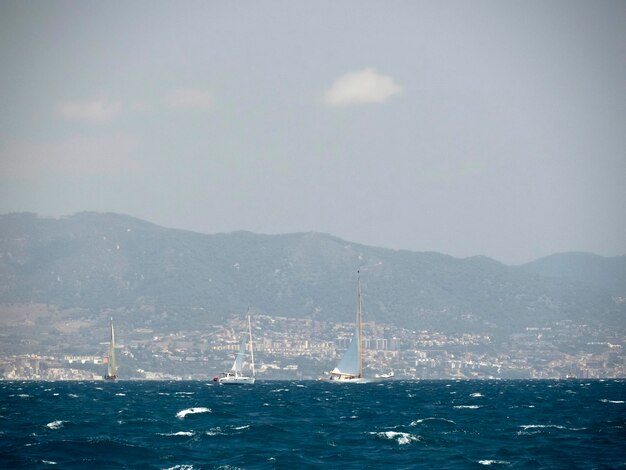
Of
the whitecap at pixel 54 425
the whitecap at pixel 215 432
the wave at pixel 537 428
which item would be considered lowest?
the wave at pixel 537 428

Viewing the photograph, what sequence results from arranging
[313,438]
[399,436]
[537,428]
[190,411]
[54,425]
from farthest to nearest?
[190,411] < [54,425] < [537,428] < [313,438] < [399,436]

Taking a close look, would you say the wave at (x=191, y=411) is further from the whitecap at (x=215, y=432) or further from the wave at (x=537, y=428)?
the wave at (x=537, y=428)

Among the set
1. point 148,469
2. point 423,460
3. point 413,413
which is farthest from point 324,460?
point 413,413

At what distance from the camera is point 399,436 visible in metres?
87.9

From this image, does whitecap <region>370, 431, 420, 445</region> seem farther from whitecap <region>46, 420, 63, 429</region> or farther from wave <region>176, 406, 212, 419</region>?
wave <region>176, 406, 212, 419</region>

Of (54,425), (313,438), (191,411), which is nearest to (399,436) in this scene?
(313,438)

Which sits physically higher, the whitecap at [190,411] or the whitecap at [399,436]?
the whitecap at [399,436]

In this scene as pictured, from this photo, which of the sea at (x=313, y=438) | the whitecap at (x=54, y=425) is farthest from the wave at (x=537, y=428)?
the whitecap at (x=54, y=425)

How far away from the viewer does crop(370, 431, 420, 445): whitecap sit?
85.3 meters

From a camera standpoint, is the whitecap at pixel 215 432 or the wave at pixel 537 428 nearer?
the whitecap at pixel 215 432

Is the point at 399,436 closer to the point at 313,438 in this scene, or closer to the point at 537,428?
the point at 313,438

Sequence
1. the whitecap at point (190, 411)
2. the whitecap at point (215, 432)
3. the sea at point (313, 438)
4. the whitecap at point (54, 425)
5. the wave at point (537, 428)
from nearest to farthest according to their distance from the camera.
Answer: the sea at point (313, 438)
the whitecap at point (215, 432)
the wave at point (537, 428)
the whitecap at point (54, 425)
the whitecap at point (190, 411)

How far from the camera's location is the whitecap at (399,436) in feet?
280

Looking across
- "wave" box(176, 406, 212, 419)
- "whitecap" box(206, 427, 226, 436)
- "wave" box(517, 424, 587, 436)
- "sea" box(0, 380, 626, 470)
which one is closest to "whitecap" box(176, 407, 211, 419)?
"wave" box(176, 406, 212, 419)
